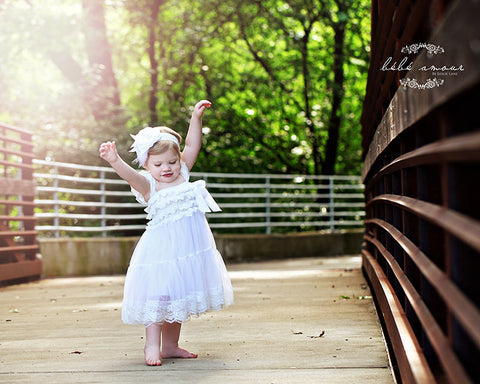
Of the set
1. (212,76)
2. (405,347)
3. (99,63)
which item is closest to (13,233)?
(405,347)

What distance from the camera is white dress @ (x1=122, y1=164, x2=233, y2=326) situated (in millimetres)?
4031

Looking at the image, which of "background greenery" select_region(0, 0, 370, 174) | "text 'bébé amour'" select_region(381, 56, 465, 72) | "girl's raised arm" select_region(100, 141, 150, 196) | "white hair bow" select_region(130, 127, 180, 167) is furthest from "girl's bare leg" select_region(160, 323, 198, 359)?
"background greenery" select_region(0, 0, 370, 174)

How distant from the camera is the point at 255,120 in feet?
61.4

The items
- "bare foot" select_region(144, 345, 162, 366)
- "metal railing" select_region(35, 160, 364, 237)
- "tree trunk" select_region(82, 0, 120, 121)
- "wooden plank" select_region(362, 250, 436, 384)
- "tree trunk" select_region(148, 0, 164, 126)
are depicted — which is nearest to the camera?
"wooden plank" select_region(362, 250, 436, 384)

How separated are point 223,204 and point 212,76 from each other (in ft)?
20.4

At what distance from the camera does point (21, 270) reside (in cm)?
922

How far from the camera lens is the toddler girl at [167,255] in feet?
13.2

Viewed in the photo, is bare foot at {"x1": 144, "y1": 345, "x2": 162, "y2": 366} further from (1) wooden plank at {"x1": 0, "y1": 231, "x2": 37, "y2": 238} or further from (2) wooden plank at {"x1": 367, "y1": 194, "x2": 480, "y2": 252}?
(1) wooden plank at {"x1": 0, "y1": 231, "x2": 37, "y2": 238}

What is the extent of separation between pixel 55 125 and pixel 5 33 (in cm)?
317

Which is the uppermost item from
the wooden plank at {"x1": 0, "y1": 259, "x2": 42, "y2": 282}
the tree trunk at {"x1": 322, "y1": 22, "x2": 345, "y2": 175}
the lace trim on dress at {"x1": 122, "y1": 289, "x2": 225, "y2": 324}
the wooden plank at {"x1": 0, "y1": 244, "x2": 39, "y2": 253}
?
the tree trunk at {"x1": 322, "y1": 22, "x2": 345, "y2": 175}

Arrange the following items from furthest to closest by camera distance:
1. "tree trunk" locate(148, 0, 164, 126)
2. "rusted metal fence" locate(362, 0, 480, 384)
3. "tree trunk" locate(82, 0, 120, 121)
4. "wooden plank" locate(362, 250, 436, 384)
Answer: "tree trunk" locate(148, 0, 164, 126) < "tree trunk" locate(82, 0, 120, 121) < "wooden plank" locate(362, 250, 436, 384) < "rusted metal fence" locate(362, 0, 480, 384)

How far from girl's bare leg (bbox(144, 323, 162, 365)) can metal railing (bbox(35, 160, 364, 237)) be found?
6.80 m

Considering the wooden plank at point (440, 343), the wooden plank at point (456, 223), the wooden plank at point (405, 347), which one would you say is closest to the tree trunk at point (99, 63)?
the wooden plank at point (405, 347)

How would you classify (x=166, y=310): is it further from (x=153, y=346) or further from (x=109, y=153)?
(x=109, y=153)
